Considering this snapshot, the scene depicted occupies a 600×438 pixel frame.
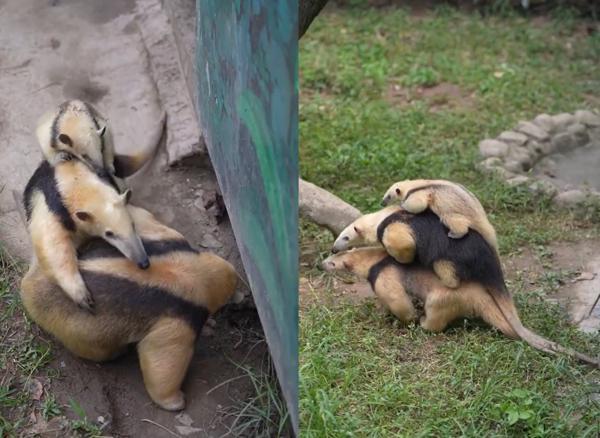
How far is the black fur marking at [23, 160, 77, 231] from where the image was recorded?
15.4ft

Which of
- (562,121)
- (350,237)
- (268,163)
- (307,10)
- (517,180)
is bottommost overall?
(562,121)

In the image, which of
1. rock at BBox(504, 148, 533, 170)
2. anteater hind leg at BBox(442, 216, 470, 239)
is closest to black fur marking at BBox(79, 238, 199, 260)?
anteater hind leg at BBox(442, 216, 470, 239)

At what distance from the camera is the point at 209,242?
→ 5.56 metres

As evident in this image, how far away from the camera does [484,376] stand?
5.09 metres

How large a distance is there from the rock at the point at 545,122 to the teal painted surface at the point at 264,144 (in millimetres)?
4398

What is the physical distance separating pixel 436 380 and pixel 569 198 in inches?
114

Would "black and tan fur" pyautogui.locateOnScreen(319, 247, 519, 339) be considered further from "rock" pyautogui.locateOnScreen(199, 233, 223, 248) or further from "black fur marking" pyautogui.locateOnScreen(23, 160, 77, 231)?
"black fur marking" pyautogui.locateOnScreen(23, 160, 77, 231)

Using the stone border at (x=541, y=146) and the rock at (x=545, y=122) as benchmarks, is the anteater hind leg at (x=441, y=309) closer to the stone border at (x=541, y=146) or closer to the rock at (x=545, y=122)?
the stone border at (x=541, y=146)

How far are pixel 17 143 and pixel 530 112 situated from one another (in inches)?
207

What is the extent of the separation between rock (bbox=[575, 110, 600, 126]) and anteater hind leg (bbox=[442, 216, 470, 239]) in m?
3.68

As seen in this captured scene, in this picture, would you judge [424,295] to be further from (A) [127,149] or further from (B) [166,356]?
(A) [127,149]

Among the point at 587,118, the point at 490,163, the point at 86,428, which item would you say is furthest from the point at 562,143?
the point at 86,428

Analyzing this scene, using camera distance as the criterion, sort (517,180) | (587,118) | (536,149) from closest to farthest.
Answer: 1. (517,180)
2. (536,149)
3. (587,118)

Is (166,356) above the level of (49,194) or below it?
below
